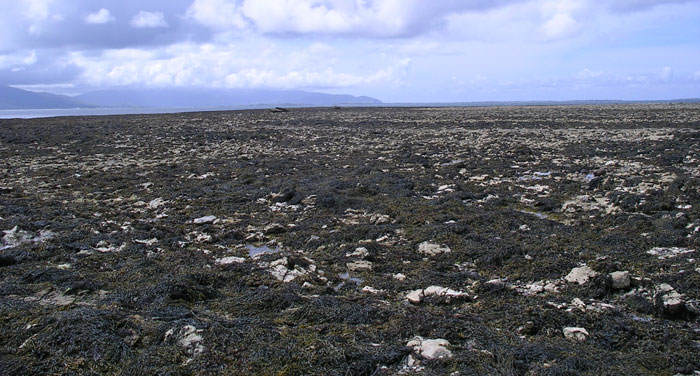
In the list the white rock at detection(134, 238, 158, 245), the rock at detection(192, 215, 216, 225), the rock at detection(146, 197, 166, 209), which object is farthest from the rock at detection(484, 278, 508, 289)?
the rock at detection(146, 197, 166, 209)

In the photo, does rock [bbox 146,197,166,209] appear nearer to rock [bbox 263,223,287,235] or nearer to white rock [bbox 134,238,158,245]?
white rock [bbox 134,238,158,245]

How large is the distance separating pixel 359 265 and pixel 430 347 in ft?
7.87

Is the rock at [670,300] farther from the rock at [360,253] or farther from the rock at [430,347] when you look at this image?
the rock at [360,253]

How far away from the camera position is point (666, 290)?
507 cm

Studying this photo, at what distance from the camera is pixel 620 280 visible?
5270 mm

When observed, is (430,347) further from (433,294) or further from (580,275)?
(580,275)

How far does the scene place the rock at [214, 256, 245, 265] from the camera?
650 cm

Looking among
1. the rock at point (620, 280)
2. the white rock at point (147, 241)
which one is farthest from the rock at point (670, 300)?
the white rock at point (147, 241)

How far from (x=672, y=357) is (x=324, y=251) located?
14.7ft

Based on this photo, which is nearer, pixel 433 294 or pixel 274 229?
pixel 433 294

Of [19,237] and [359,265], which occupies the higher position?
[19,237]

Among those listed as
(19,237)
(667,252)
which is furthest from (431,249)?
(19,237)

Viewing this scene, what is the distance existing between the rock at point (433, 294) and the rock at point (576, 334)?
1.14 metres

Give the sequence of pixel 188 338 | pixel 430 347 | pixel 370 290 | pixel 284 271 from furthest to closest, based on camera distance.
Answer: pixel 284 271 → pixel 370 290 → pixel 188 338 → pixel 430 347
